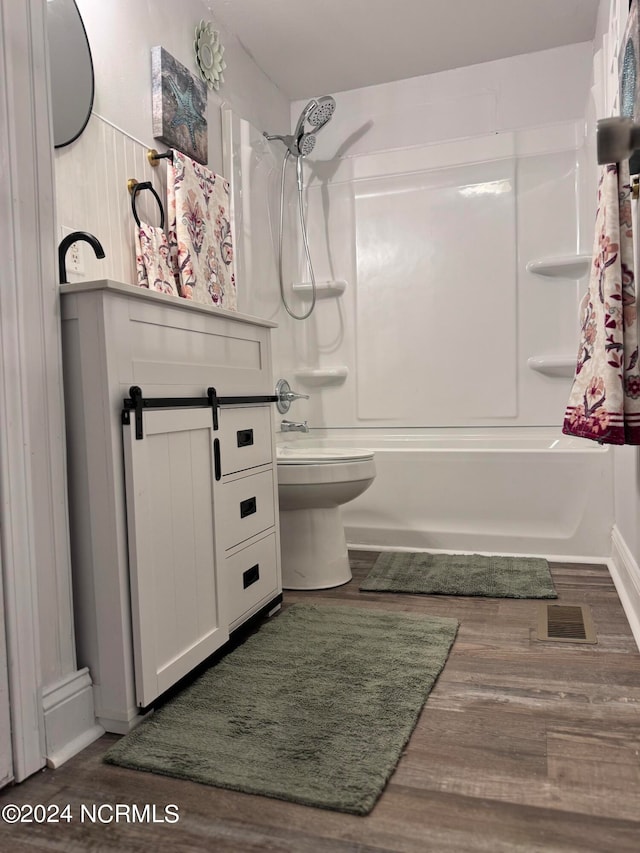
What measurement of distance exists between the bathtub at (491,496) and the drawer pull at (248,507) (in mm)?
1103

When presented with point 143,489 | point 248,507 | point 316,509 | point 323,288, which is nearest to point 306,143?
point 323,288

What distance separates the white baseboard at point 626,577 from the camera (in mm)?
1807

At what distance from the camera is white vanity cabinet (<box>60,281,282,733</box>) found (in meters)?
1.31

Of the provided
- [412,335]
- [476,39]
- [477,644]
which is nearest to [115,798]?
[477,644]

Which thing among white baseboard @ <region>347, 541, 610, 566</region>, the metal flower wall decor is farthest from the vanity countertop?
white baseboard @ <region>347, 541, 610, 566</region>

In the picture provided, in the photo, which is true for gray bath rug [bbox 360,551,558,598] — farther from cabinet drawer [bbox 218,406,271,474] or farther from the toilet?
cabinet drawer [bbox 218,406,271,474]

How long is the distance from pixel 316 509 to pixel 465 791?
1.29 meters

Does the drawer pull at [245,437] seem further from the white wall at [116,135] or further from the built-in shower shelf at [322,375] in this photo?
the built-in shower shelf at [322,375]

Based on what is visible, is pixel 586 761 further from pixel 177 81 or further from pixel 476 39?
pixel 476 39

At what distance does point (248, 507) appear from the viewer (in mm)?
1842

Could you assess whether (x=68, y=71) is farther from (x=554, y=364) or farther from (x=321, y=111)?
(x=554, y=364)

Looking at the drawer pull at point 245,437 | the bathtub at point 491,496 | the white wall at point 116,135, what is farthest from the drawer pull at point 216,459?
the bathtub at point 491,496

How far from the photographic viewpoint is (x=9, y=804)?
A: 110 centimetres

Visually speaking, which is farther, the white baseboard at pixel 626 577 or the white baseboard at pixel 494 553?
the white baseboard at pixel 494 553
